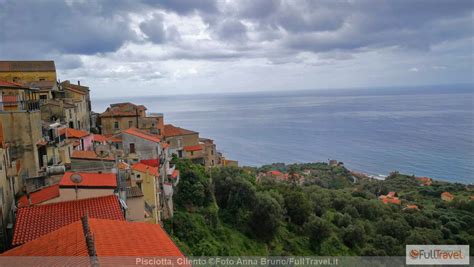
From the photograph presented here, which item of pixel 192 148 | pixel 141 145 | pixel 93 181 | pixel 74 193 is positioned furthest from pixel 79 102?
pixel 74 193

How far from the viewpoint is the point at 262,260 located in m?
21.5

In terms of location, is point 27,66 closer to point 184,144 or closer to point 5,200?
point 184,144

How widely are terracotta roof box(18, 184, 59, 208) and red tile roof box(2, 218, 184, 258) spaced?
4.11m

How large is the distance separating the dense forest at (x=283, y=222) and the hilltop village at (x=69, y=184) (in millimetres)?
2190

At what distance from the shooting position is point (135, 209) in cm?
1783

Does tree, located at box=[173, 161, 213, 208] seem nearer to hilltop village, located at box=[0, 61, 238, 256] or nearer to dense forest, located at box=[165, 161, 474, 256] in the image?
dense forest, located at box=[165, 161, 474, 256]

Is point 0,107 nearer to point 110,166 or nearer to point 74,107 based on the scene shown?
point 110,166

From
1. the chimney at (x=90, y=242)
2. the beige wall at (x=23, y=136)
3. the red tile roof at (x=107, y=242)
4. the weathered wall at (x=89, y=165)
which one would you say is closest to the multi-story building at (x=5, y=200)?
the beige wall at (x=23, y=136)

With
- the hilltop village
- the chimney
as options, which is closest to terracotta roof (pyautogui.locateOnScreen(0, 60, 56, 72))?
the hilltop village

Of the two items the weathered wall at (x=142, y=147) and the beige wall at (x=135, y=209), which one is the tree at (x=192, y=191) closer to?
the weathered wall at (x=142, y=147)

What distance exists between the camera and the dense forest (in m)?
26.9

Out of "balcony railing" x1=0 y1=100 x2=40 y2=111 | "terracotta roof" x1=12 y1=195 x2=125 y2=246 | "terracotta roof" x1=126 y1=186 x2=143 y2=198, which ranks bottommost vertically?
"terracotta roof" x1=126 y1=186 x2=143 y2=198

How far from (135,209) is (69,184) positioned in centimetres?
480

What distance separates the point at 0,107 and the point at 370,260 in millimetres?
27655
